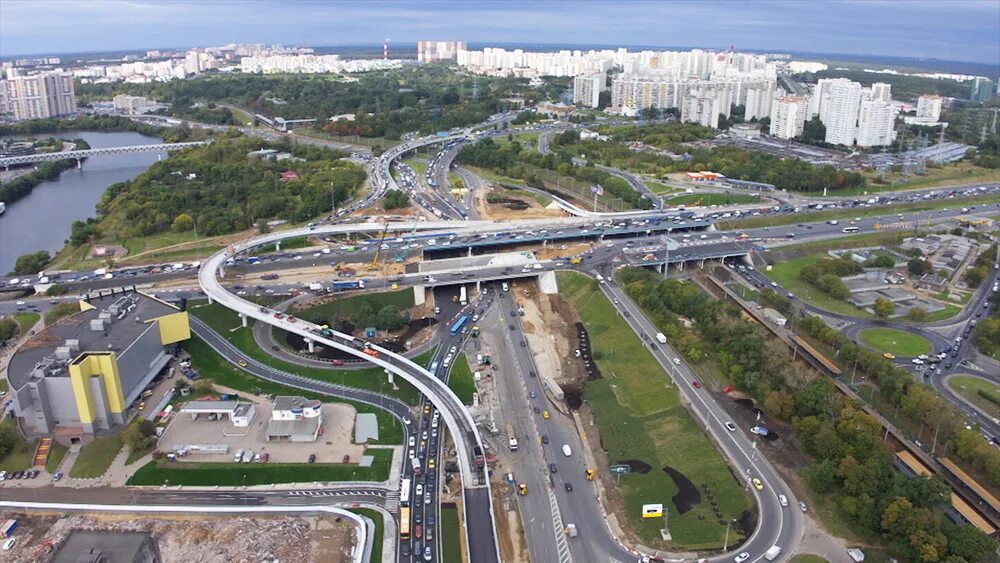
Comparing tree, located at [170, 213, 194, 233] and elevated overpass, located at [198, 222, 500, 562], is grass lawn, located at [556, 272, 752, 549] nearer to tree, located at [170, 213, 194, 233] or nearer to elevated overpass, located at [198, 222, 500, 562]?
elevated overpass, located at [198, 222, 500, 562]

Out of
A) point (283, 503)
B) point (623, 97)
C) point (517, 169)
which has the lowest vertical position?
point (283, 503)

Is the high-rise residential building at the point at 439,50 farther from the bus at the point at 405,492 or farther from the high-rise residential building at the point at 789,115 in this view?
the bus at the point at 405,492

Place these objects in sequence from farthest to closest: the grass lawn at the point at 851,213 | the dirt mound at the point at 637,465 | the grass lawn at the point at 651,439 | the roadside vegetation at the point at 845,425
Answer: the grass lawn at the point at 851,213, the dirt mound at the point at 637,465, the grass lawn at the point at 651,439, the roadside vegetation at the point at 845,425

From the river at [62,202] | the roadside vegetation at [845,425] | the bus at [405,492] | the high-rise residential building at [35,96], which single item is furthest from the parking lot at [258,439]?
the high-rise residential building at [35,96]

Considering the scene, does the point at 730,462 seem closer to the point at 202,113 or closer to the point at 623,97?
the point at 623,97

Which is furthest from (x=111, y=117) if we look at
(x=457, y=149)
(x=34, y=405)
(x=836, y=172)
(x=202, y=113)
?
(x=836, y=172)

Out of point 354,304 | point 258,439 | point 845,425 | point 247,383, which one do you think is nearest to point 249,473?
point 258,439
